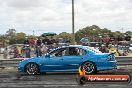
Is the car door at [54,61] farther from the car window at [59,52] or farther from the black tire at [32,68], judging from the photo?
the black tire at [32,68]

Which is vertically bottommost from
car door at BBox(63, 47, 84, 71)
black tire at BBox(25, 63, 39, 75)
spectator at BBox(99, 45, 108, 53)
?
black tire at BBox(25, 63, 39, 75)

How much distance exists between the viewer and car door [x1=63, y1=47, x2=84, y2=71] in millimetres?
17312

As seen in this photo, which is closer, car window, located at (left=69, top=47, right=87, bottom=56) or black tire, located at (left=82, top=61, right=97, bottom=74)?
black tire, located at (left=82, top=61, right=97, bottom=74)

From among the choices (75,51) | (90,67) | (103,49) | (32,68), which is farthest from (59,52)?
(103,49)

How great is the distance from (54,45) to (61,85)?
13.0 m

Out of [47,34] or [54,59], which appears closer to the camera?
[54,59]

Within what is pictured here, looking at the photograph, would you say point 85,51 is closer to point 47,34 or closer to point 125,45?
point 125,45

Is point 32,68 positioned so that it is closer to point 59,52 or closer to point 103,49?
point 59,52

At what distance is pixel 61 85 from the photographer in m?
12.7

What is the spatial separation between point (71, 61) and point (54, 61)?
783 millimetres

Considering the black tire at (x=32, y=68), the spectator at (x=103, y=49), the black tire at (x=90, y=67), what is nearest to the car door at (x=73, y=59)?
the black tire at (x=90, y=67)

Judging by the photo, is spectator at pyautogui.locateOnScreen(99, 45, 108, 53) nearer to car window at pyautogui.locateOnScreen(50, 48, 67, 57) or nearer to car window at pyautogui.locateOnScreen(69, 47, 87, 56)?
car window at pyautogui.locateOnScreen(69, 47, 87, 56)

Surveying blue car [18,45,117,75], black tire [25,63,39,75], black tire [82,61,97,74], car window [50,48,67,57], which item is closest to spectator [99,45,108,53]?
blue car [18,45,117,75]

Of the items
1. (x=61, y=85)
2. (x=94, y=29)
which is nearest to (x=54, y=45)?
(x=61, y=85)
